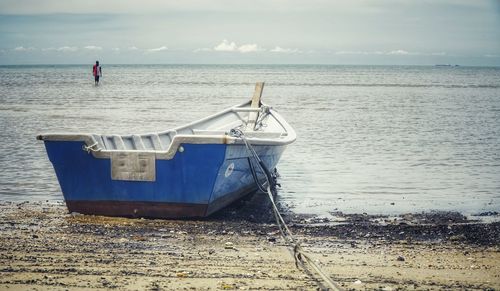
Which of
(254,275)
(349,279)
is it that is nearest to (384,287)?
(349,279)

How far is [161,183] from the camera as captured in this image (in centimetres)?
866

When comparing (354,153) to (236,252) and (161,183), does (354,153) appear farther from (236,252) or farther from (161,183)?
(236,252)

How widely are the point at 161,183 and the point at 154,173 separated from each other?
0.17m

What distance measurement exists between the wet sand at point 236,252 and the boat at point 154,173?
241mm

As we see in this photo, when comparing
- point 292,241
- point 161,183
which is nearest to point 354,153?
point 161,183

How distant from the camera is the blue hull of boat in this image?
848 cm

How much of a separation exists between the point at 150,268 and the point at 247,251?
4.14ft

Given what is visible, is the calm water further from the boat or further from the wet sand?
the boat

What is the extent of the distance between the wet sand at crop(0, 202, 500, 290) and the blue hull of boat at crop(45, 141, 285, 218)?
8.6 inches

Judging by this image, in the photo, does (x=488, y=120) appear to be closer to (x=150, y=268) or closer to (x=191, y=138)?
(x=191, y=138)

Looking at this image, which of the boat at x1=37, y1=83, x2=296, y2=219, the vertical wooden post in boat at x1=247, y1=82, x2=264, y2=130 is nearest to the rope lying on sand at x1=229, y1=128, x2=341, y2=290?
the boat at x1=37, y1=83, x2=296, y2=219

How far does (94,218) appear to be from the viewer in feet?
29.6

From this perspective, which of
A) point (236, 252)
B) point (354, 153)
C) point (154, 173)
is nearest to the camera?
point (236, 252)

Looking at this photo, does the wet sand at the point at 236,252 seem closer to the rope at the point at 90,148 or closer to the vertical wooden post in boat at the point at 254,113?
the rope at the point at 90,148
